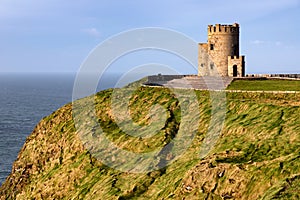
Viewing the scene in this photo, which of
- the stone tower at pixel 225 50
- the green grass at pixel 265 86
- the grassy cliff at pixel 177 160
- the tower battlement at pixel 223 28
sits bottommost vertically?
the grassy cliff at pixel 177 160

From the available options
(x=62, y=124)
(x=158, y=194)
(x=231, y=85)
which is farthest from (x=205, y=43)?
(x=158, y=194)

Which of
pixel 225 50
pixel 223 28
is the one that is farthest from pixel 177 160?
pixel 223 28

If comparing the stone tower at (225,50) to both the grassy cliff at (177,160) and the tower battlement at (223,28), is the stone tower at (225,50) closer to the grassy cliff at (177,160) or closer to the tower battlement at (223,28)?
the tower battlement at (223,28)

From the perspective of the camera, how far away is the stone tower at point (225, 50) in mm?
70188

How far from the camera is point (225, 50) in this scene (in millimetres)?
70562

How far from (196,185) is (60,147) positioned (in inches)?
920

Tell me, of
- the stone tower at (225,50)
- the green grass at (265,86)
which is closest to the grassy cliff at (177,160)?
the green grass at (265,86)

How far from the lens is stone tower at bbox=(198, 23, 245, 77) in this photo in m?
70.2

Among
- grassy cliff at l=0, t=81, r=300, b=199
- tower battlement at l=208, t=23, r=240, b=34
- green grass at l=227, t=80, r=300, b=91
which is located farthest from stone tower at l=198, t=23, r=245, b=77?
grassy cliff at l=0, t=81, r=300, b=199

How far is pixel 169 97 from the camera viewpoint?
50656mm

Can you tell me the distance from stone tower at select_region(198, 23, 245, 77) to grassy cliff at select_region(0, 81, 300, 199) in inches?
770

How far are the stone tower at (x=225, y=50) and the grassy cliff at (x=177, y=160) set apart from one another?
1955cm

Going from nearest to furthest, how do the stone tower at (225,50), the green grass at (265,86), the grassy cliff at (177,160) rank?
the grassy cliff at (177,160) < the green grass at (265,86) < the stone tower at (225,50)

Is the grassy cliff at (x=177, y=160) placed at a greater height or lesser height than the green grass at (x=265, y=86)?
lesser
